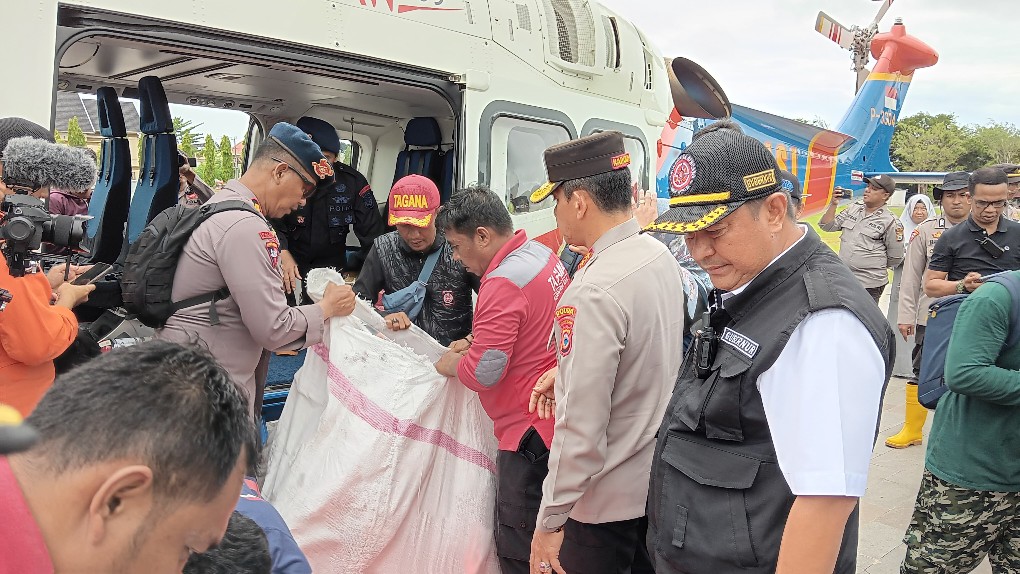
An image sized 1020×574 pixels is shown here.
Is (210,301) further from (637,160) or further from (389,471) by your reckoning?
(637,160)

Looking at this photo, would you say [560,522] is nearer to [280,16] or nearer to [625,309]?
[625,309]

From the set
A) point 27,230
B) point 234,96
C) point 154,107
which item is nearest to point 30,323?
point 27,230

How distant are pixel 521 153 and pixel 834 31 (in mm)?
21539

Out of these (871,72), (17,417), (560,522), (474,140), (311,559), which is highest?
(871,72)

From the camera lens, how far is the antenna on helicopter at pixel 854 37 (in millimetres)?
21625

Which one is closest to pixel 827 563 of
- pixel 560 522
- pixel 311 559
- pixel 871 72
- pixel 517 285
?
pixel 560 522

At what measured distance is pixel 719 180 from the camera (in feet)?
4.68

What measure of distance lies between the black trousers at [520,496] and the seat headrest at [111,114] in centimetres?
365

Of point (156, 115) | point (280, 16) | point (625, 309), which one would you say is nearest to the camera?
point (625, 309)

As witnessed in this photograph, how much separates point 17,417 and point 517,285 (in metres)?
1.97

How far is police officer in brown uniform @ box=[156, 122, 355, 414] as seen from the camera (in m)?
2.55

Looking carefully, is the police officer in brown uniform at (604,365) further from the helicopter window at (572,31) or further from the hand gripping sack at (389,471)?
the helicopter window at (572,31)

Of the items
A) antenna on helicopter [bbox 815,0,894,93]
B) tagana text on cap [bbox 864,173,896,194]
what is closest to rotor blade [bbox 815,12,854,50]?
antenna on helicopter [bbox 815,0,894,93]

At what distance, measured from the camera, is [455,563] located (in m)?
2.82
